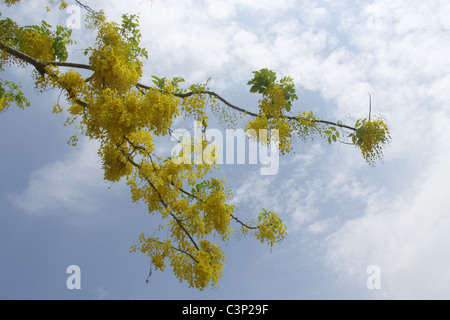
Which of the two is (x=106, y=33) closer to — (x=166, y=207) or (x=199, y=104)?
(x=199, y=104)

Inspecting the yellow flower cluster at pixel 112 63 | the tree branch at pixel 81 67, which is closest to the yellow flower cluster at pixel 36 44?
the tree branch at pixel 81 67

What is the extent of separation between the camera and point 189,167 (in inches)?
186

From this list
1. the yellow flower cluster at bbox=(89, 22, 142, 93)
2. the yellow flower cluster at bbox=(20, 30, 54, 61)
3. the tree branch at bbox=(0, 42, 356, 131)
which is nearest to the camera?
the yellow flower cluster at bbox=(89, 22, 142, 93)

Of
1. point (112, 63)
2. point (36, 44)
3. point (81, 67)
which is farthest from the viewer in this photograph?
point (36, 44)

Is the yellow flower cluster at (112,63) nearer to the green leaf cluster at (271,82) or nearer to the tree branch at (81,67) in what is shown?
the tree branch at (81,67)

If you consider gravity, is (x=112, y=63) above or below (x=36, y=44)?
below

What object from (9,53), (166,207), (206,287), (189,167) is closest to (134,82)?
(189,167)

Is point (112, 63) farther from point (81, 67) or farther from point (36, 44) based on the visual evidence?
point (36, 44)

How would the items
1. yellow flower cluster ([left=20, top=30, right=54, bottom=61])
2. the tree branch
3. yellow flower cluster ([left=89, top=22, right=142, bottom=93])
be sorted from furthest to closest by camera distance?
yellow flower cluster ([left=20, top=30, right=54, bottom=61]) < the tree branch < yellow flower cluster ([left=89, top=22, right=142, bottom=93])

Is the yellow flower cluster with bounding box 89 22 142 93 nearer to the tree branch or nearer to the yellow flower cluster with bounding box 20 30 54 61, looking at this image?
the tree branch

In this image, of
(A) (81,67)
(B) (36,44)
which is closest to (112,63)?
(A) (81,67)

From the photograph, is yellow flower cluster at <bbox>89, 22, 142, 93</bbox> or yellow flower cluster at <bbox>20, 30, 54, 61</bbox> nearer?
yellow flower cluster at <bbox>89, 22, 142, 93</bbox>

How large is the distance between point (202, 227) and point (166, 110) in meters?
1.58

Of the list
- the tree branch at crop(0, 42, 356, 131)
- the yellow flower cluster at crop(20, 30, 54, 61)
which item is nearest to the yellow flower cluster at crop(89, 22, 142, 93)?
the tree branch at crop(0, 42, 356, 131)
